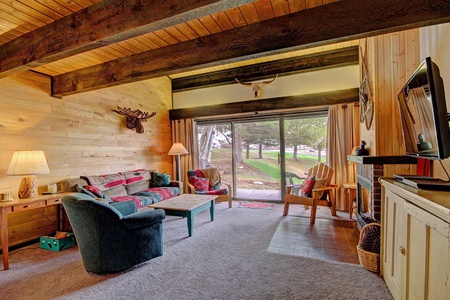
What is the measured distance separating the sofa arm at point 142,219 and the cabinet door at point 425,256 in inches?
82.8

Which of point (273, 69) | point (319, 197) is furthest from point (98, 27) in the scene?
point (273, 69)

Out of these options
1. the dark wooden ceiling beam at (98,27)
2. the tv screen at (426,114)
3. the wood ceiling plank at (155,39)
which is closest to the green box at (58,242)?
the dark wooden ceiling beam at (98,27)

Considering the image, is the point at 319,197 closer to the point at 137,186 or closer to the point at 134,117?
the point at 137,186

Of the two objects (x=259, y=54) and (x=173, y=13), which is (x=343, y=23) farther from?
(x=173, y=13)

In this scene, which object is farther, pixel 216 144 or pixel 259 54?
pixel 216 144

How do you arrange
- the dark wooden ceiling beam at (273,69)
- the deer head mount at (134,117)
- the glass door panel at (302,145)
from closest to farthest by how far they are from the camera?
the dark wooden ceiling beam at (273,69), the deer head mount at (134,117), the glass door panel at (302,145)

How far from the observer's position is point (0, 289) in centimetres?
192

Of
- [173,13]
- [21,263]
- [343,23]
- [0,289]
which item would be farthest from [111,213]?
[343,23]

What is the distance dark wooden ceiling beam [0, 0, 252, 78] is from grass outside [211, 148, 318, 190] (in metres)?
3.84

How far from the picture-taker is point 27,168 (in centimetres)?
252

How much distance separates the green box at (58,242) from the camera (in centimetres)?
266

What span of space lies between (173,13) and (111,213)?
1799mm

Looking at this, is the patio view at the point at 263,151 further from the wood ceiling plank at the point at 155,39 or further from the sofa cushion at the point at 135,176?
the wood ceiling plank at the point at 155,39

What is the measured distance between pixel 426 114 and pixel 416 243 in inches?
33.4
